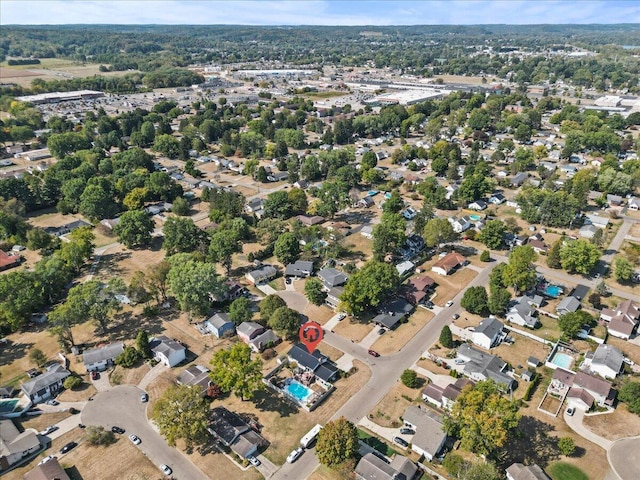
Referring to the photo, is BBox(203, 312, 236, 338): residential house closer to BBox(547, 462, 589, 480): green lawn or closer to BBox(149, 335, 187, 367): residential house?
BBox(149, 335, 187, 367): residential house

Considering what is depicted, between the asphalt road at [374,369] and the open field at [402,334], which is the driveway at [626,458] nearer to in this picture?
the asphalt road at [374,369]

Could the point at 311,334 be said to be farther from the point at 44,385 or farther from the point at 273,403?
the point at 44,385

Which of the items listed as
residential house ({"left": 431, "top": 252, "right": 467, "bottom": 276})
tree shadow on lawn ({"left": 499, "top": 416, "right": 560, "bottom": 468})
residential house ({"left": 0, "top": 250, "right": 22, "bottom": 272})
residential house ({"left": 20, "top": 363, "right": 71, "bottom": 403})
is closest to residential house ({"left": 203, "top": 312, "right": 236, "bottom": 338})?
residential house ({"left": 20, "top": 363, "right": 71, "bottom": 403})

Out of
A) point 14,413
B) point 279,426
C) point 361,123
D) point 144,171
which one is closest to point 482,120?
point 361,123

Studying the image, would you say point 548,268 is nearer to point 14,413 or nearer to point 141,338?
point 141,338

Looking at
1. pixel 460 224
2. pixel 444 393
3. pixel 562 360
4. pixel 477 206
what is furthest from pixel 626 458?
pixel 477 206

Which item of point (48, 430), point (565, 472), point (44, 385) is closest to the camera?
point (565, 472)
